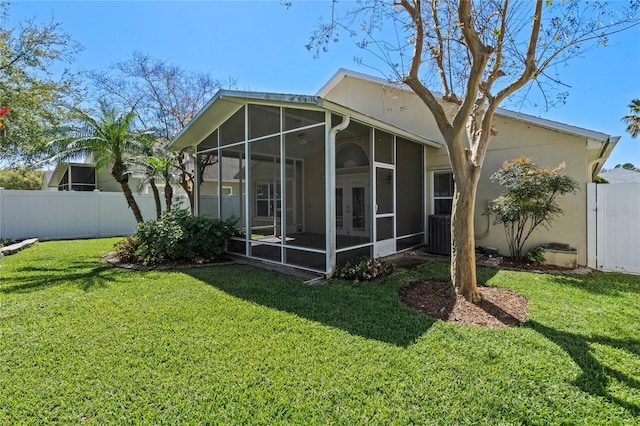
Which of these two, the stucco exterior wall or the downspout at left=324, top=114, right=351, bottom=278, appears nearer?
the downspout at left=324, top=114, right=351, bottom=278

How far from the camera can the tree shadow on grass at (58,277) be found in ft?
19.5

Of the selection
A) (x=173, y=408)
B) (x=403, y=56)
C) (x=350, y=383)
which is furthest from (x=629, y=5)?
(x=173, y=408)

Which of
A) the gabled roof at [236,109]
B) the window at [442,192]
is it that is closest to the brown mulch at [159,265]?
the gabled roof at [236,109]

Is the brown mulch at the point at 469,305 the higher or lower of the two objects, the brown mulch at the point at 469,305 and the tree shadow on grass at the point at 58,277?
the lower

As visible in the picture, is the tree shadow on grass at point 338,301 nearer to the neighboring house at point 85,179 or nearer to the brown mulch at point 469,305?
the brown mulch at point 469,305

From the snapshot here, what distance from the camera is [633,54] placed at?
654 cm

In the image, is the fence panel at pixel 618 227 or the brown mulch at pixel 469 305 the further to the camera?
the fence panel at pixel 618 227

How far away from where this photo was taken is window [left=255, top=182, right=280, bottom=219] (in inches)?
435

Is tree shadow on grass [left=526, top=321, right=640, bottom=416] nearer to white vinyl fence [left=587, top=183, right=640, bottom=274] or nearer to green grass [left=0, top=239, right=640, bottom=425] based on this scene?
green grass [left=0, top=239, right=640, bottom=425]

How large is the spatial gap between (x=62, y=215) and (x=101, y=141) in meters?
5.73

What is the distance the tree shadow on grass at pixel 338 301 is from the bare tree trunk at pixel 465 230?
1083 mm

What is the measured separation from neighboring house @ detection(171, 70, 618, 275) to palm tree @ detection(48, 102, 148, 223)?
5.16 ft

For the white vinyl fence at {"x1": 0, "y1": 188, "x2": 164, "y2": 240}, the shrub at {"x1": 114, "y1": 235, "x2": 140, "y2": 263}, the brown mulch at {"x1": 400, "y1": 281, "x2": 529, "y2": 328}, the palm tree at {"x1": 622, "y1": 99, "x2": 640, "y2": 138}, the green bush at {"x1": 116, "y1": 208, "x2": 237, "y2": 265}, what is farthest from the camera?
the palm tree at {"x1": 622, "y1": 99, "x2": 640, "y2": 138}

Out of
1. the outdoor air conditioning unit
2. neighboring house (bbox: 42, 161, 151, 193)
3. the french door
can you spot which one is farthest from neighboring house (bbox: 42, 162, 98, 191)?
the outdoor air conditioning unit
